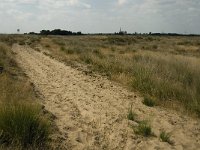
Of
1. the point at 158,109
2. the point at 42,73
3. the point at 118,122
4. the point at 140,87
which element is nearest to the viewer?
the point at 118,122

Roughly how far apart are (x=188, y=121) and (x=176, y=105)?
127 centimetres

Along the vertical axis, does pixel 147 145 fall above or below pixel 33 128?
below

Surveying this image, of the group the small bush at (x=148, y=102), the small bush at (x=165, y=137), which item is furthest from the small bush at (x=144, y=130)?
the small bush at (x=148, y=102)

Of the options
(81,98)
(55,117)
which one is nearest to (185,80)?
(81,98)

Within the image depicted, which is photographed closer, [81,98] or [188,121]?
[188,121]

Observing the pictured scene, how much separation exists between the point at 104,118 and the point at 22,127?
2.62 meters

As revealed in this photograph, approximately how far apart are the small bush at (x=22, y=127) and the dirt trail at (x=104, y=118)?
59 cm

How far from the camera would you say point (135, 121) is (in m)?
7.81

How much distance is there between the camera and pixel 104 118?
26.5 ft

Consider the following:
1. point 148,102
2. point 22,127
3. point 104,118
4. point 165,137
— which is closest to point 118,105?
point 148,102

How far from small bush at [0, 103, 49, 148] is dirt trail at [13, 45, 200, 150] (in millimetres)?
593

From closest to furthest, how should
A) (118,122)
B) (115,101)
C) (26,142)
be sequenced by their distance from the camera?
(26,142) < (118,122) < (115,101)

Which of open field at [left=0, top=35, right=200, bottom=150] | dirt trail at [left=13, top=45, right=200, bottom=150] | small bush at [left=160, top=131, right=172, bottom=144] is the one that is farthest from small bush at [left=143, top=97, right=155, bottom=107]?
small bush at [left=160, top=131, right=172, bottom=144]

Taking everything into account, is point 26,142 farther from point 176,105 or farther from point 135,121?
point 176,105
